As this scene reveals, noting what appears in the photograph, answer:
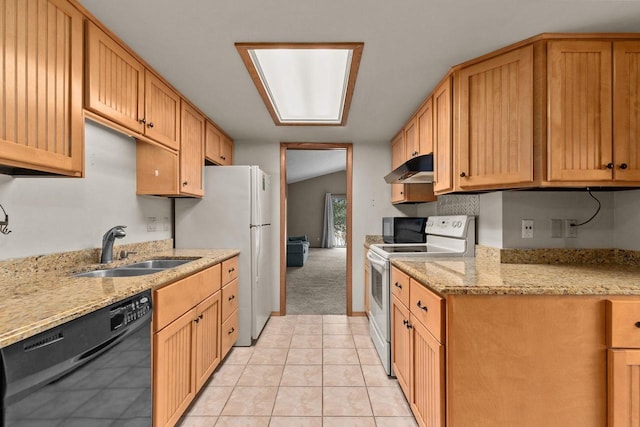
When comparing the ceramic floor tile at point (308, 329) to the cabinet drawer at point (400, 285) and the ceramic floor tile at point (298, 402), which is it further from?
the cabinet drawer at point (400, 285)

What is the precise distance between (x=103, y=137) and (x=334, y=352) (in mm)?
2380

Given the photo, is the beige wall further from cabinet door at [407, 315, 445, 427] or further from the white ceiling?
cabinet door at [407, 315, 445, 427]

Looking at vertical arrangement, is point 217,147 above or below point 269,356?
above

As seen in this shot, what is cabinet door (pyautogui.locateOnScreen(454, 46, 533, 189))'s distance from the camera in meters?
1.61

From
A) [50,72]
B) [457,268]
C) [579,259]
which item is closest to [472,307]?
[457,268]

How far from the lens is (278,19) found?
141cm

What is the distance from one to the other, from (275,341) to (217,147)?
198cm

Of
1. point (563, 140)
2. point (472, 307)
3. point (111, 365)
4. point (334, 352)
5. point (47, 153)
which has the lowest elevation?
point (334, 352)

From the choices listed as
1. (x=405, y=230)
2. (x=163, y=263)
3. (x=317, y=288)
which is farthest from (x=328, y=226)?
(x=163, y=263)

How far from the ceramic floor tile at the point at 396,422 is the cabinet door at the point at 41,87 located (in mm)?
2003

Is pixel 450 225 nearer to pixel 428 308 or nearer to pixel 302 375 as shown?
pixel 428 308

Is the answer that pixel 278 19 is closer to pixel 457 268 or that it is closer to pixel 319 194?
pixel 457 268

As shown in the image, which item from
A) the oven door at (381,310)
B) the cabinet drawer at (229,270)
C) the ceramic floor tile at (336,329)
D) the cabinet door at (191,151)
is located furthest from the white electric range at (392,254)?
the cabinet door at (191,151)

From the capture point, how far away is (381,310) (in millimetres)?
2447
